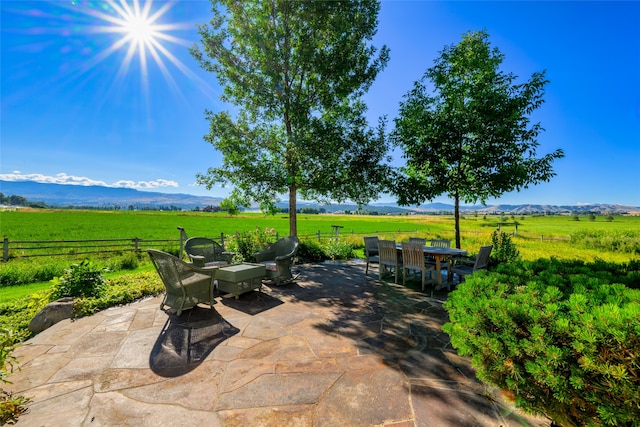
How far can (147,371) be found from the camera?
2.77 metres

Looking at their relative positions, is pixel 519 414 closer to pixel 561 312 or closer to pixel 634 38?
pixel 561 312

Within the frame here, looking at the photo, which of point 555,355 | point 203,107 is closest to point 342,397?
point 555,355

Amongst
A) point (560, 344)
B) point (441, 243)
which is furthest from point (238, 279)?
point (441, 243)

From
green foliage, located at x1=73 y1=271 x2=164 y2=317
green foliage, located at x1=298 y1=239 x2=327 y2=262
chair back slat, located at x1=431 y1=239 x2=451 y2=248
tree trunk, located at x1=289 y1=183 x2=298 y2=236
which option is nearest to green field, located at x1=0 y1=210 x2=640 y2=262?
tree trunk, located at x1=289 y1=183 x2=298 y2=236

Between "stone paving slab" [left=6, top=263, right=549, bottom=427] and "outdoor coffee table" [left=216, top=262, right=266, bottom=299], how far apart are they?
1.93ft

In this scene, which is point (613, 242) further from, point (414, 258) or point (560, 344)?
point (560, 344)

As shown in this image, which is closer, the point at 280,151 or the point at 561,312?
the point at 561,312

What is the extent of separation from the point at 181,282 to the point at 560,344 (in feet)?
14.7

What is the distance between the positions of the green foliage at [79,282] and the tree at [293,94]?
5.43m

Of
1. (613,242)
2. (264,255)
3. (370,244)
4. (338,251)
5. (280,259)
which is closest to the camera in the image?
(280,259)

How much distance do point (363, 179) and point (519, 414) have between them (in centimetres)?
878

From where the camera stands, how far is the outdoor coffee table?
4.97 m

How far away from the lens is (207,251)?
6.73m

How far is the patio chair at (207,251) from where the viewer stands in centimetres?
643
